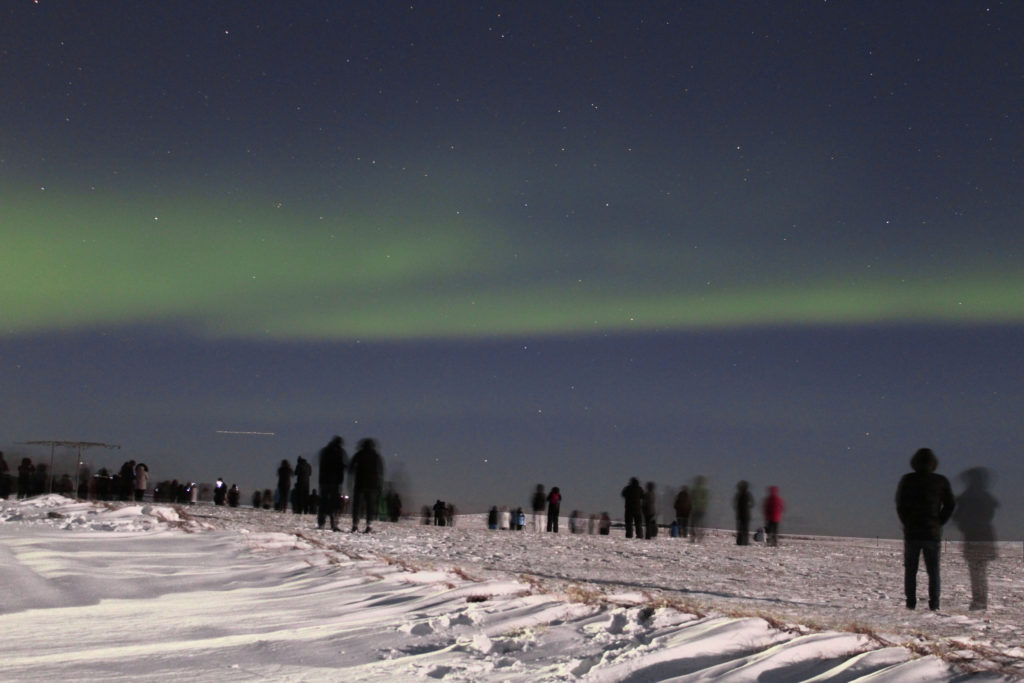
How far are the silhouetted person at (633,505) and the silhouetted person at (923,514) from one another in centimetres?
1202

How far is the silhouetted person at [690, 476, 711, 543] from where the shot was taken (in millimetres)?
21141

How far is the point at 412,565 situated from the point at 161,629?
3.23 metres

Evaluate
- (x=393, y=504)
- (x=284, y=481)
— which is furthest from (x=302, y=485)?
(x=393, y=504)

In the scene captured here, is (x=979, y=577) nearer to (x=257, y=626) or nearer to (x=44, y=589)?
(x=257, y=626)

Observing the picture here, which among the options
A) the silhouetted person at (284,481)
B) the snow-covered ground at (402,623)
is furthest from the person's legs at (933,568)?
the silhouetted person at (284,481)

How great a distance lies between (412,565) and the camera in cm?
805

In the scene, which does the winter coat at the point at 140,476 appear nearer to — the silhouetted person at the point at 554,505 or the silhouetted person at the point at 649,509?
the silhouetted person at the point at 554,505

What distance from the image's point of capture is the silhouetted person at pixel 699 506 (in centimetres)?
2114

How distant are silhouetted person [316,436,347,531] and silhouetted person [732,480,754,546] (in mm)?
9784

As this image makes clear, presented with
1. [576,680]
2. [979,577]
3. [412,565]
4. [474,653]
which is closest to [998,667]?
[576,680]

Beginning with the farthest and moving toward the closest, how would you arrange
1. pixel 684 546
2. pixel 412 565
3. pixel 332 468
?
1. pixel 684 546
2. pixel 332 468
3. pixel 412 565

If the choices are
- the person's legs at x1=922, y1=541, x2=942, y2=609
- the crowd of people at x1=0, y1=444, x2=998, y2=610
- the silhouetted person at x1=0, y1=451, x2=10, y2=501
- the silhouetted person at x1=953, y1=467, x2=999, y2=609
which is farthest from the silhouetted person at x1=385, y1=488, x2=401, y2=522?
the person's legs at x1=922, y1=541, x2=942, y2=609

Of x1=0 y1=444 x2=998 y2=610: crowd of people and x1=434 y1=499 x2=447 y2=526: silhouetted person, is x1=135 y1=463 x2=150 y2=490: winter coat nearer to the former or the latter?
x1=0 y1=444 x2=998 y2=610: crowd of people

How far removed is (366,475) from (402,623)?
1039 cm
